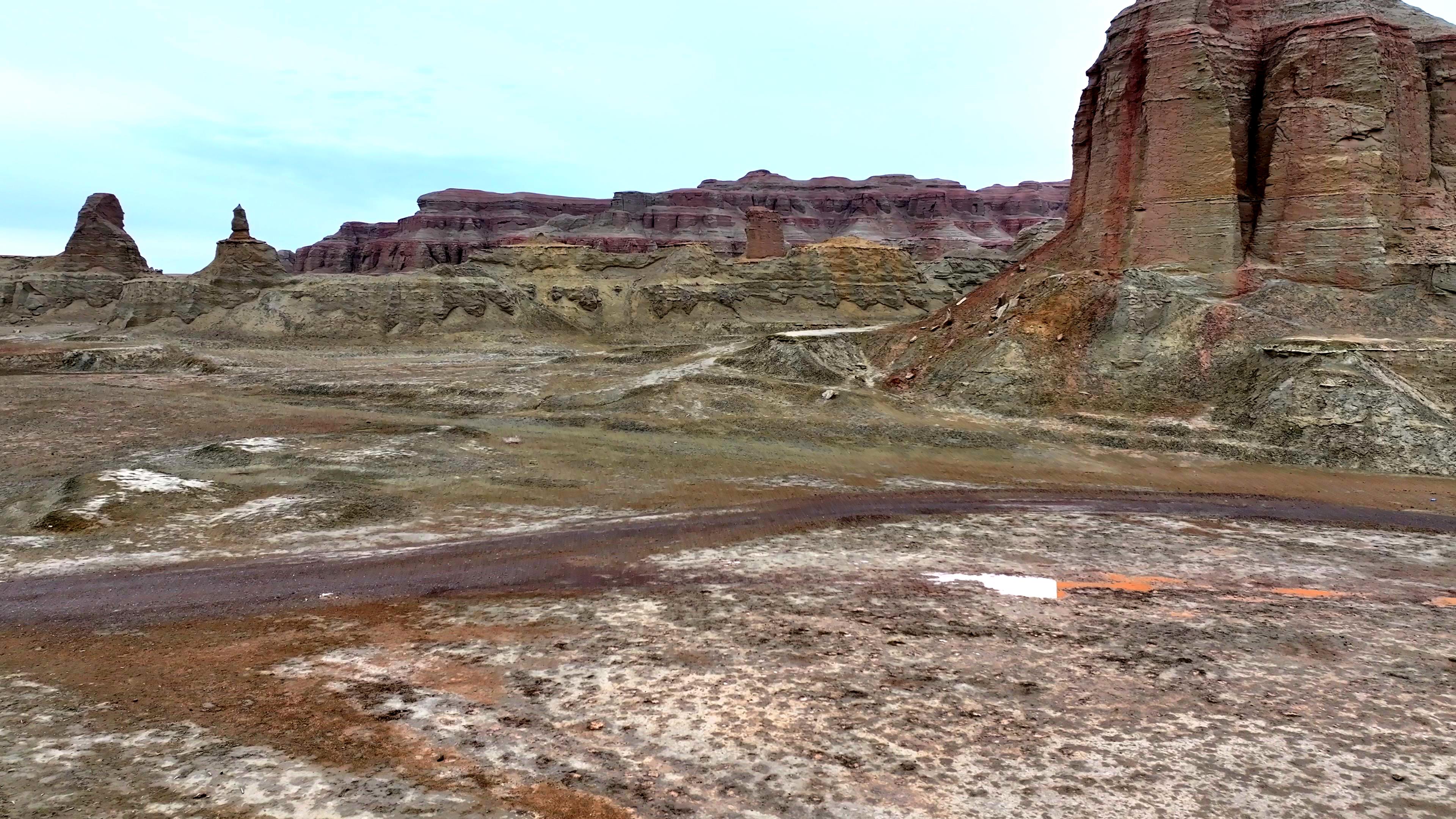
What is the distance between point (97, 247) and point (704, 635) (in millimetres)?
63497

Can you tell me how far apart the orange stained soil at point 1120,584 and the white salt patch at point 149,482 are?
41.2 feet

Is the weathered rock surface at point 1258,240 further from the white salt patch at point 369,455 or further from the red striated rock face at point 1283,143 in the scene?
the white salt patch at point 369,455

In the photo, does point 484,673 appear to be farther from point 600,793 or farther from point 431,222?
point 431,222

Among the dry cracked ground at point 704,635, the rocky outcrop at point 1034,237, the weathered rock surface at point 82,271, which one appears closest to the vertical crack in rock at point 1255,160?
the dry cracked ground at point 704,635

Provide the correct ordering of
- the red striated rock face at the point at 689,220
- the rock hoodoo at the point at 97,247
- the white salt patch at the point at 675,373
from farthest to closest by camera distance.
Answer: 1. the red striated rock face at the point at 689,220
2. the rock hoodoo at the point at 97,247
3. the white salt patch at the point at 675,373

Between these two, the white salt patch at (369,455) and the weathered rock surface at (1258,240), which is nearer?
the white salt patch at (369,455)

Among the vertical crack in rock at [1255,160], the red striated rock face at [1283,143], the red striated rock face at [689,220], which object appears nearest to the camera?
the red striated rock face at [1283,143]

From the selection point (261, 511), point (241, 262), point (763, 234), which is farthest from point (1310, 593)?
point (763, 234)

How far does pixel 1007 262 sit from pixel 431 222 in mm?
83771

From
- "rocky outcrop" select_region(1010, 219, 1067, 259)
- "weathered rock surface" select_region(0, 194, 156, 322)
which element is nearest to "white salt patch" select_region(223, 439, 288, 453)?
"rocky outcrop" select_region(1010, 219, 1067, 259)

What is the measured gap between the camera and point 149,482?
13328 mm

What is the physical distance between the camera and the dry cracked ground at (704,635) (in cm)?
545

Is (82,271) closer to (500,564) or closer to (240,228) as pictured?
(240,228)

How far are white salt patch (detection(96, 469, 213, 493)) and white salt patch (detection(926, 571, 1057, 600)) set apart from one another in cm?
1120
